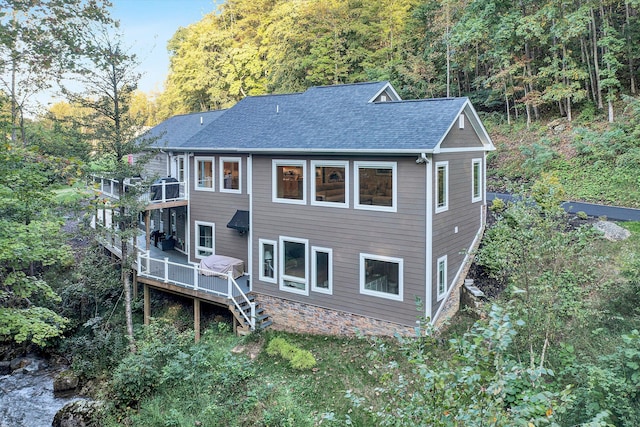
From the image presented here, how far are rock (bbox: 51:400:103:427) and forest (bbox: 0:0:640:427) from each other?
0.46 metres

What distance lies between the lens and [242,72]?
3747cm

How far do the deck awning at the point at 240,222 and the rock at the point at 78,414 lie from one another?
6309mm

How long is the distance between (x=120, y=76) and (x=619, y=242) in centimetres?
1523

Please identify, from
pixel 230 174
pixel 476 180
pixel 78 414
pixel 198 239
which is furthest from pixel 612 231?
pixel 78 414

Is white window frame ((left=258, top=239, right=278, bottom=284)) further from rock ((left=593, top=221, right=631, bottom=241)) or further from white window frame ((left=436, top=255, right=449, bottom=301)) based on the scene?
rock ((left=593, top=221, right=631, bottom=241))

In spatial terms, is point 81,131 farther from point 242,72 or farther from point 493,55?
point 242,72

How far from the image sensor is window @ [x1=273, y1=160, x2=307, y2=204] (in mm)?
12336

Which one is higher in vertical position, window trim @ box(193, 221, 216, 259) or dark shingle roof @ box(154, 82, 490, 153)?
dark shingle roof @ box(154, 82, 490, 153)

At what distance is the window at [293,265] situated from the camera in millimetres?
12375

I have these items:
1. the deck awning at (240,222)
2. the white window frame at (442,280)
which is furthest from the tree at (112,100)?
the white window frame at (442,280)

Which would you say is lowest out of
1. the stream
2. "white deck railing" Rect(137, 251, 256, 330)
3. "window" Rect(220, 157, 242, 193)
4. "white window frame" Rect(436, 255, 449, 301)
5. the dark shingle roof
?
the stream

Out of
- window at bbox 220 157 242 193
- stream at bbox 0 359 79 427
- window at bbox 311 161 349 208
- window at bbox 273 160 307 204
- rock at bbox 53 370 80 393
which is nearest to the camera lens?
stream at bbox 0 359 79 427

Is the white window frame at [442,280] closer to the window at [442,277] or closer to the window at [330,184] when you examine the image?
the window at [442,277]

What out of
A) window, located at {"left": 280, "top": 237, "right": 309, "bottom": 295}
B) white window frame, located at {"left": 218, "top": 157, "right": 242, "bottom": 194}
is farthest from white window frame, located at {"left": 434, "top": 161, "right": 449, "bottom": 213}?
white window frame, located at {"left": 218, "top": 157, "right": 242, "bottom": 194}
